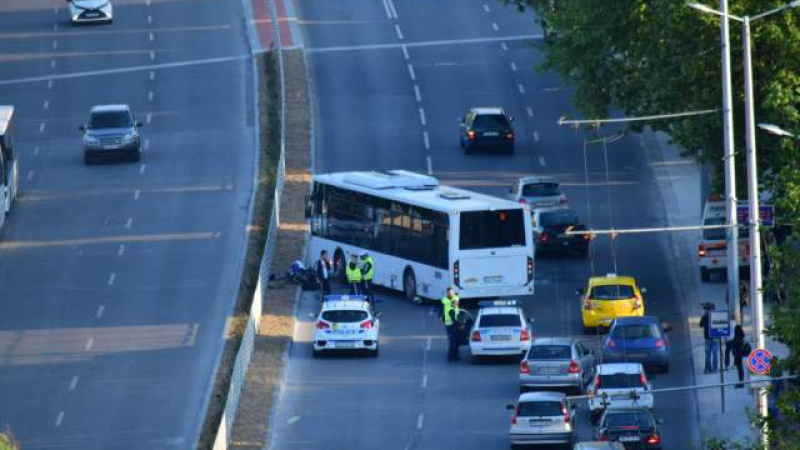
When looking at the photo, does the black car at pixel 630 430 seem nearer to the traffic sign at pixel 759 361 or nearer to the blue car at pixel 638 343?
the traffic sign at pixel 759 361

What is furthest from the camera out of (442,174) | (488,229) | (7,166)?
(442,174)

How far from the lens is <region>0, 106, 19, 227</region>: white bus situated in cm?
6303

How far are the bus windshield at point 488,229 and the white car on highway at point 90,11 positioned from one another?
4324 cm

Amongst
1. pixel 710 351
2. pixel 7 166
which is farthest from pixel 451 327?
pixel 7 166

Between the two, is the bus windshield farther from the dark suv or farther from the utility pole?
the dark suv

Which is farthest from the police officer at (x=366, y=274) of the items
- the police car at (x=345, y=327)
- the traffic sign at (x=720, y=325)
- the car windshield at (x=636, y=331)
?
the traffic sign at (x=720, y=325)

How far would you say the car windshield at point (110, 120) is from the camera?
234 ft

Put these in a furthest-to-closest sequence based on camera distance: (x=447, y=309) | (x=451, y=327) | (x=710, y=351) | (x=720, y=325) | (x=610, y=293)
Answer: (x=610, y=293), (x=447, y=309), (x=451, y=327), (x=710, y=351), (x=720, y=325)

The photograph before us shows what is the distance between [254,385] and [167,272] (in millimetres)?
11806

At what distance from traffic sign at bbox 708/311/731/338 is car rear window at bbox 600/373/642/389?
9.84ft

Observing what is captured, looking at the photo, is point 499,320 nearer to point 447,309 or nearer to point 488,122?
point 447,309

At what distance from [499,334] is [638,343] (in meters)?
3.37

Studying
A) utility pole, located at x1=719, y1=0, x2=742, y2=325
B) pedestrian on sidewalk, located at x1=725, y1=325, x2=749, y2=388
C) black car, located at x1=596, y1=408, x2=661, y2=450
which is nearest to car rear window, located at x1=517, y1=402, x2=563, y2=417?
black car, located at x1=596, y1=408, x2=661, y2=450

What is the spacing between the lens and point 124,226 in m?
63.2
